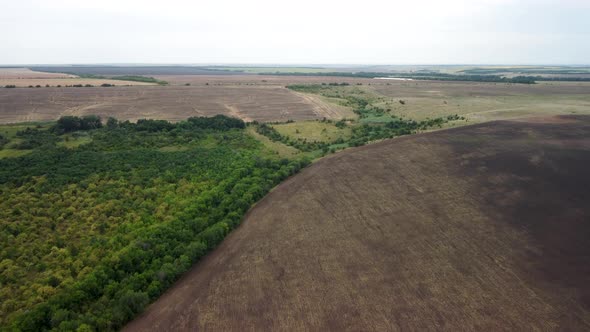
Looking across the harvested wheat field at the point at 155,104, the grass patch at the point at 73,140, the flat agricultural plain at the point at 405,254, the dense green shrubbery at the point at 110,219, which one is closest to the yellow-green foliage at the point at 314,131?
the harvested wheat field at the point at 155,104

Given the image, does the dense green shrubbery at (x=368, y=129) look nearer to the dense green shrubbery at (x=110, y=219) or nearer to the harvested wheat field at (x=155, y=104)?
the harvested wheat field at (x=155, y=104)

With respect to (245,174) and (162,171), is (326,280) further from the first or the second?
(162,171)

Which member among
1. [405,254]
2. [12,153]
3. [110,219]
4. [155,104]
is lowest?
[405,254]

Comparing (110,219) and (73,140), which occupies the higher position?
(73,140)

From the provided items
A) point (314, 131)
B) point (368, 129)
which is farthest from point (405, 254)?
point (314, 131)

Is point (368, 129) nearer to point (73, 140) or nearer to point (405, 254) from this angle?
point (405, 254)

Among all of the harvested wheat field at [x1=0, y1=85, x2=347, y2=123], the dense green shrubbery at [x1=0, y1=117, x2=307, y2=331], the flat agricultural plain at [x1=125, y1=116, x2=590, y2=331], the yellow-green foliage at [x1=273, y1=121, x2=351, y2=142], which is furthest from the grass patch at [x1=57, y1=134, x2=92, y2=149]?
the flat agricultural plain at [x1=125, y1=116, x2=590, y2=331]

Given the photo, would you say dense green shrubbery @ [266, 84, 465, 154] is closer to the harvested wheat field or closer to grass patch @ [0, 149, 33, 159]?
the harvested wheat field
